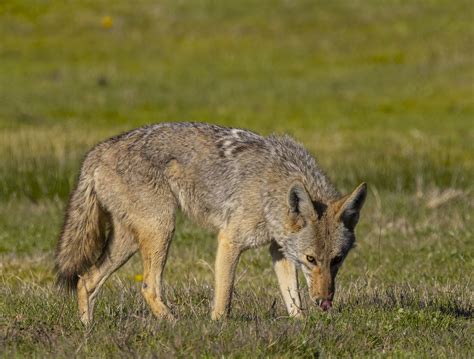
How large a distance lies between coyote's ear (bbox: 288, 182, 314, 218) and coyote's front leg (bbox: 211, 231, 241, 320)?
55 cm

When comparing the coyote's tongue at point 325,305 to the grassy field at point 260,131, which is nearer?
the grassy field at point 260,131

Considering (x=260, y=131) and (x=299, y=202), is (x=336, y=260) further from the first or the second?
(x=260, y=131)

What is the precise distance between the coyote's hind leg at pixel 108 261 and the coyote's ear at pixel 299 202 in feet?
4.32

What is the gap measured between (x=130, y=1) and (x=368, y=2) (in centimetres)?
1014

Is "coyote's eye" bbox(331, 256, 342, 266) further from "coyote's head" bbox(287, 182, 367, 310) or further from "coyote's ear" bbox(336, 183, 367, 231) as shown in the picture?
"coyote's ear" bbox(336, 183, 367, 231)

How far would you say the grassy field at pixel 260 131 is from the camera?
6.26m

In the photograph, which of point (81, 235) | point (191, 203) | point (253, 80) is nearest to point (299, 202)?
point (191, 203)

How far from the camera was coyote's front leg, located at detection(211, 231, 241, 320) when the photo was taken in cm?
725

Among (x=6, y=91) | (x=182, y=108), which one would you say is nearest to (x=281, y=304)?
(x=182, y=108)

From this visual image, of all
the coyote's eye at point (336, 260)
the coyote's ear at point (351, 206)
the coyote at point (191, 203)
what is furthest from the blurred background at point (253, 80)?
the coyote's eye at point (336, 260)

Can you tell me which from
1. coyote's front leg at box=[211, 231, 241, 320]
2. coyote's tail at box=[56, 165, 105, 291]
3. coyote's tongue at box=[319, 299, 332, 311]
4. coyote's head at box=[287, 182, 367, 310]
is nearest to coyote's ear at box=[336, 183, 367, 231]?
coyote's head at box=[287, 182, 367, 310]

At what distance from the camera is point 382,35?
3694 cm

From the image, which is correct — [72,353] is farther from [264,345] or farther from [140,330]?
[264,345]

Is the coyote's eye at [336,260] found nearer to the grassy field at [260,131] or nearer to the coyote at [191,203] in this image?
the coyote at [191,203]
